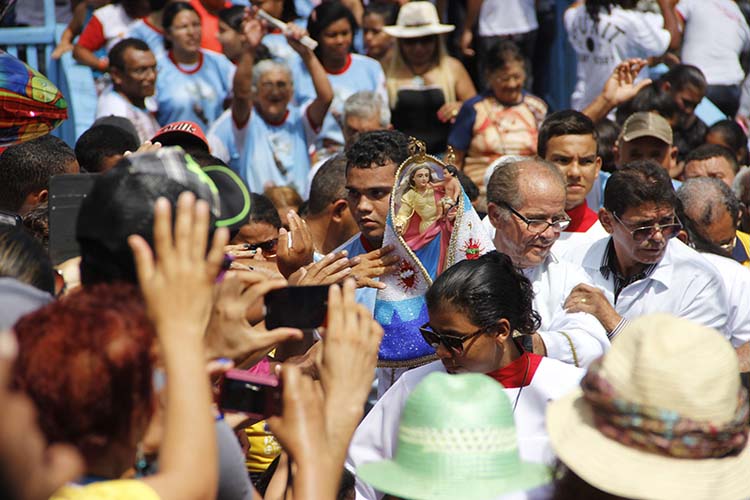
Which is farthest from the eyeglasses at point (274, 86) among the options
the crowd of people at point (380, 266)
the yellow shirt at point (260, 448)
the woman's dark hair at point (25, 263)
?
the woman's dark hair at point (25, 263)

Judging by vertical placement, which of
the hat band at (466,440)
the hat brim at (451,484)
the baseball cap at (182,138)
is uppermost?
the hat band at (466,440)

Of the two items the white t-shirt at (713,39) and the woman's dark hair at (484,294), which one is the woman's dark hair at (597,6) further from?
the woman's dark hair at (484,294)

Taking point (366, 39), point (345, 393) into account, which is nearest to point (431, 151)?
point (366, 39)

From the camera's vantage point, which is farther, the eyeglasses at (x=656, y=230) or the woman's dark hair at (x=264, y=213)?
the woman's dark hair at (x=264, y=213)

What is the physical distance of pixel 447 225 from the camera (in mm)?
4188

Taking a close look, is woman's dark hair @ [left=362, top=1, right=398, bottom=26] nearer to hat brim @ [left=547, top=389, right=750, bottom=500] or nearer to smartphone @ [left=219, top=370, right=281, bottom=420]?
smartphone @ [left=219, top=370, right=281, bottom=420]

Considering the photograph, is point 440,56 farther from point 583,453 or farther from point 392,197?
point 583,453

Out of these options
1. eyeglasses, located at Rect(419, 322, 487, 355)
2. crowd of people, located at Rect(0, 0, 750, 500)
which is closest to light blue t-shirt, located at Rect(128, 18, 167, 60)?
crowd of people, located at Rect(0, 0, 750, 500)

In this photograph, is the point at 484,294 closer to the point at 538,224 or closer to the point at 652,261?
the point at 538,224

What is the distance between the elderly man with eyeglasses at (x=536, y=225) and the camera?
4.55 metres

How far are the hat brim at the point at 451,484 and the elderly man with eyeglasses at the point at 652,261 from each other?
95.9 inches

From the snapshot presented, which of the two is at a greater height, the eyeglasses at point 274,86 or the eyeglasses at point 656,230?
the eyeglasses at point 656,230

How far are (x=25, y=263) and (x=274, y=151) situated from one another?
4996mm

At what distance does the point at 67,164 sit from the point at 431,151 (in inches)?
126
